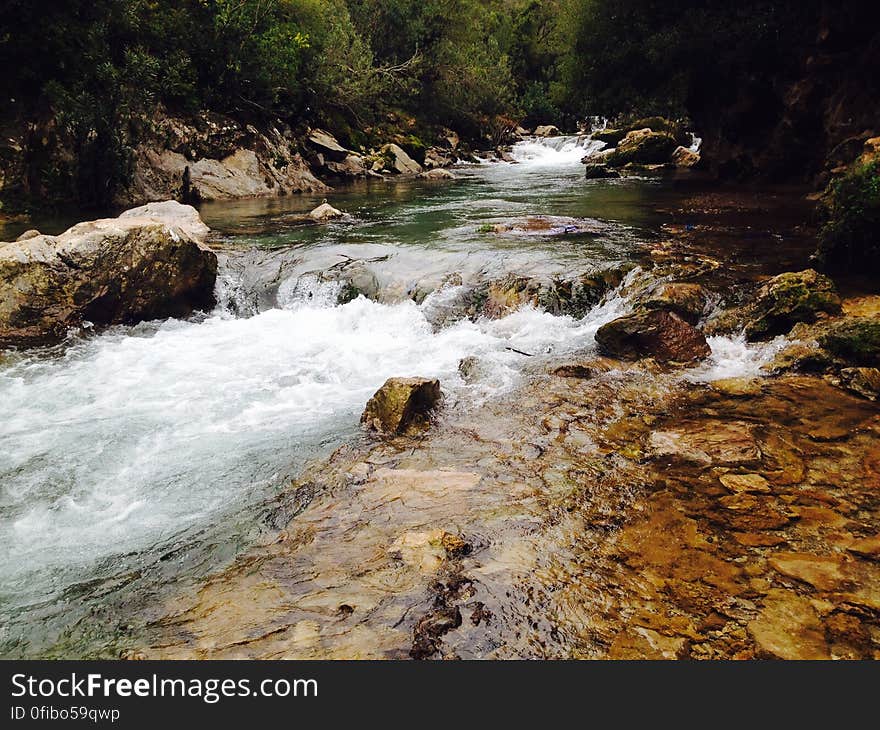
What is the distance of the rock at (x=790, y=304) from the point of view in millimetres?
6883

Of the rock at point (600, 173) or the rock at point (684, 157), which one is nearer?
the rock at point (600, 173)

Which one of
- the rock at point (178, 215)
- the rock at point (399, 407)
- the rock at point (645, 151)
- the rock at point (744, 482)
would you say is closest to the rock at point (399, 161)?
the rock at point (645, 151)

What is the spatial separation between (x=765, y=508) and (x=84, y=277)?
344 inches

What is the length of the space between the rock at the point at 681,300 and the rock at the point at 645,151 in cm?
2084

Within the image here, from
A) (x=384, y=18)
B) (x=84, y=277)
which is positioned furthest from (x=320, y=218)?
(x=384, y=18)

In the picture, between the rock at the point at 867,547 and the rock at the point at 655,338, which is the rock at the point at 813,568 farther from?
the rock at the point at 655,338

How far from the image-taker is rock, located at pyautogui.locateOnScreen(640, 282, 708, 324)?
25.0 feet

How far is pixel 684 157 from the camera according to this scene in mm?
26875

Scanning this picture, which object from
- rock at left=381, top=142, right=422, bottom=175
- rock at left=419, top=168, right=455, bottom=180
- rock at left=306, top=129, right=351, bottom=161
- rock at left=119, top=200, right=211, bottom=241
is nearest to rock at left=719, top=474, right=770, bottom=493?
rock at left=119, top=200, right=211, bottom=241

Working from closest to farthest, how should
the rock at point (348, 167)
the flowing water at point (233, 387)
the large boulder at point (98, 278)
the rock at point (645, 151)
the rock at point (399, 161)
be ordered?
1. the flowing water at point (233, 387)
2. the large boulder at point (98, 278)
3. the rock at point (348, 167)
4. the rock at point (645, 151)
5. the rock at point (399, 161)

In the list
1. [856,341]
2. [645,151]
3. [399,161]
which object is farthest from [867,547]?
[399,161]

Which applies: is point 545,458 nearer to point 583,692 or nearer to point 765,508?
point 765,508

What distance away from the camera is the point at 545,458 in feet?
15.4

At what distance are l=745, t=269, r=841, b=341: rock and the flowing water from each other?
44 centimetres
